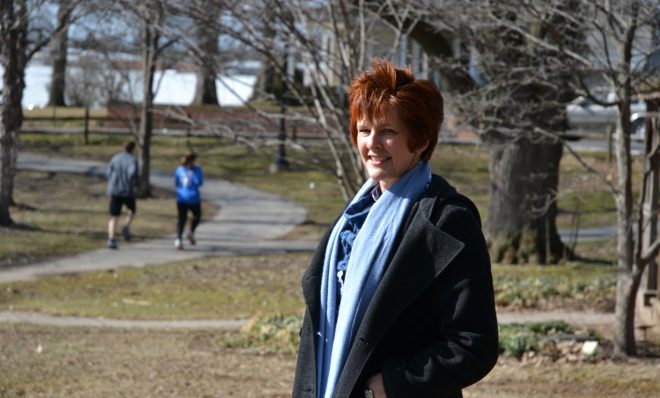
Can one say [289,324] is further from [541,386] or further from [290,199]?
[290,199]

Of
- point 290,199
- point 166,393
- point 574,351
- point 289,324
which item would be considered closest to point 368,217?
point 166,393

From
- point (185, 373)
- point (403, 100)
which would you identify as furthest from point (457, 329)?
point (185, 373)

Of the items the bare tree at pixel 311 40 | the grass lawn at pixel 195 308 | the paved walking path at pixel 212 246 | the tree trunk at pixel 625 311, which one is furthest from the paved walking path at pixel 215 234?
the tree trunk at pixel 625 311

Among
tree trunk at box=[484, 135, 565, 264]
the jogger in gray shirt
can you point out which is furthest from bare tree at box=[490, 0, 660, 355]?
the jogger in gray shirt

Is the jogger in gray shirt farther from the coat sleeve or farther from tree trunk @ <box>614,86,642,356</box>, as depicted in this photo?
the coat sleeve

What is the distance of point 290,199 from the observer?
1128 inches

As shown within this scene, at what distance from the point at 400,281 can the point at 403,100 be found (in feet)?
1.76

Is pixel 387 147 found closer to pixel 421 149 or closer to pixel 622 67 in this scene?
pixel 421 149

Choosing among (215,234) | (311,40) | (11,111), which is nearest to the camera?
(311,40)

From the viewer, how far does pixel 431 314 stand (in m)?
3.14

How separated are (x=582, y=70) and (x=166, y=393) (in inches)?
178

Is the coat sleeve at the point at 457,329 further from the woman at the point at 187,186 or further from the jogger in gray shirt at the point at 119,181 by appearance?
the jogger in gray shirt at the point at 119,181

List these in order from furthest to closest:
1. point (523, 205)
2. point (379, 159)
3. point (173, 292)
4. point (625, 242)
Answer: point (523, 205)
point (173, 292)
point (625, 242)
point (379, 159)

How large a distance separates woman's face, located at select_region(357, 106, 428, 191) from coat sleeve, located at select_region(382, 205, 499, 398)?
0.77 ft
